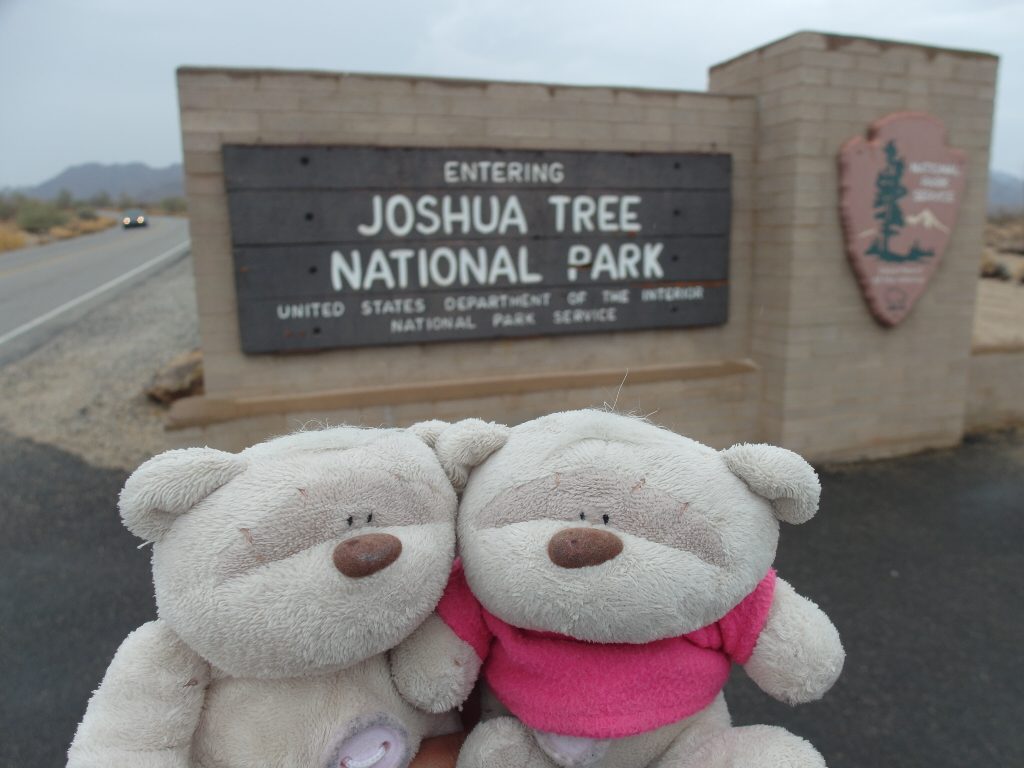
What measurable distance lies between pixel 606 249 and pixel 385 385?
1903 millimetres

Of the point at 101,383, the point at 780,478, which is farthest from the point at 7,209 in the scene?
the point at 780,478

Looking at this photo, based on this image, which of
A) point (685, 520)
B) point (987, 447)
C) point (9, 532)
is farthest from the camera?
point (987, 447)

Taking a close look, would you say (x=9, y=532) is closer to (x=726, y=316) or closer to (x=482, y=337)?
(x=482, y=337)

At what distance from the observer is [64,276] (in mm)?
16453

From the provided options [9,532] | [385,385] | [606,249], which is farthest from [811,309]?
[9,532]

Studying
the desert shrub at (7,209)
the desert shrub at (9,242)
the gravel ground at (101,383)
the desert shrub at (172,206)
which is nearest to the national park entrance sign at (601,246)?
the gravel ground at (101,383)

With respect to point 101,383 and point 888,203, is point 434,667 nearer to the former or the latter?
point 888,203

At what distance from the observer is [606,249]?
220 inches

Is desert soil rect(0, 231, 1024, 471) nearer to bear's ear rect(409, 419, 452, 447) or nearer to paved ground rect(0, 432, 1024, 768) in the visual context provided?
paved ground rect(0, 432, 1024, 768)

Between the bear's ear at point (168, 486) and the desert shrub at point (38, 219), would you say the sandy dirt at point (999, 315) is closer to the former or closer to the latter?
Result: the bear's ear at point (168, 486)

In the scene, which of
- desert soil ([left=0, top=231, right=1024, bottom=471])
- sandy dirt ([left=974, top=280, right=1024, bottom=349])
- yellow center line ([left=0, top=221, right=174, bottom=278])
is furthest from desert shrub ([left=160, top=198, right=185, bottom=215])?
sandy dirt ([left=974, top=280, right=1024, bottom=349])

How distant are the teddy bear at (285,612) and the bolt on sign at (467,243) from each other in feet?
11.8

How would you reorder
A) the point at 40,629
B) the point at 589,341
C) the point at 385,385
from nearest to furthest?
the point at 40,629, the point at 385,385, the point at 589,341

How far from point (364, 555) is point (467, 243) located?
4131 mm
